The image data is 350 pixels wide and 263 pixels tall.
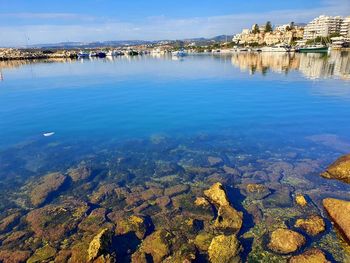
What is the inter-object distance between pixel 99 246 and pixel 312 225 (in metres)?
8.50

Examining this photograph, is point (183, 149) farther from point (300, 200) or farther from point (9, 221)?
point (9, 221)

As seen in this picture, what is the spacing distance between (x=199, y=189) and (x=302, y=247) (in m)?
6.08

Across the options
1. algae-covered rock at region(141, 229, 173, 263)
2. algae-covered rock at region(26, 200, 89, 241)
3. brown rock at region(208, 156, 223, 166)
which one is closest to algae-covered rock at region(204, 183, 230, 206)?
algae-covered rock at region(141, 229, 173, 263)

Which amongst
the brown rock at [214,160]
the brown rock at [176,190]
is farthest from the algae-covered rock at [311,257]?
the brown rock at [214,160]

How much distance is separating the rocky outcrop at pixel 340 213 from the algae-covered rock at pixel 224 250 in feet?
14.4

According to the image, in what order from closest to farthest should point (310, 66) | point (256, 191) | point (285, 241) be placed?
point (285, 241)
point (256, 191)
point (310, 66)

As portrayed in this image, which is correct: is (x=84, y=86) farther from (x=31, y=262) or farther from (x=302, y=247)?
(x=302, y=247)

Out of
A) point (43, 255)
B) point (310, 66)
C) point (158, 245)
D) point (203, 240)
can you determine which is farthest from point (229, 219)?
point (310, 66)

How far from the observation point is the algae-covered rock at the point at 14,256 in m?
10.6

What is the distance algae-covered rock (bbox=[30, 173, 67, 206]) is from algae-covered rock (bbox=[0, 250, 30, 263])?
12.1ft

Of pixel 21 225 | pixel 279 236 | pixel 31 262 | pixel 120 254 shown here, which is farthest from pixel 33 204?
pixel 279 236

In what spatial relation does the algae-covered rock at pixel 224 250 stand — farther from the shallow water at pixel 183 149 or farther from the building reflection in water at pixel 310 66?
the building reflection in water at pixel 310 66

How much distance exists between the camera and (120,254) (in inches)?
421

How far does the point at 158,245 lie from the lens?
35.9ft
